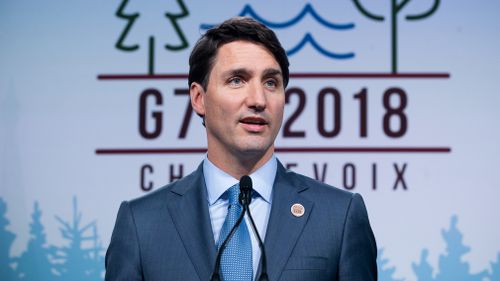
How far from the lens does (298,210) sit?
1598 mm

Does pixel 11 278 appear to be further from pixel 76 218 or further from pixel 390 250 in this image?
pixel 390 250

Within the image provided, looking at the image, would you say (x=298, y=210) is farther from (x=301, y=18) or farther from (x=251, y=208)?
(x=301, y=18)

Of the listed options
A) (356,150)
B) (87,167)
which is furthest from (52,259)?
(356,150)

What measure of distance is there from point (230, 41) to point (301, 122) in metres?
1.50

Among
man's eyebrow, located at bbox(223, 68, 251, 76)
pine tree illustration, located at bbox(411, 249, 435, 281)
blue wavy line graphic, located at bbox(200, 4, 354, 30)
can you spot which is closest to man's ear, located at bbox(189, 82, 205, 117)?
man's eyebrow, located at bbox(223, 68, 251, 76)

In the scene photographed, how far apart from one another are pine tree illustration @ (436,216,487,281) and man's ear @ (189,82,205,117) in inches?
64.4

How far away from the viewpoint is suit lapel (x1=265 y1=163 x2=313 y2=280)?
1.51m

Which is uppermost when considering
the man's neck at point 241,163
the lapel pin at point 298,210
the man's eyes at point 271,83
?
the man's eyes at point 271,83

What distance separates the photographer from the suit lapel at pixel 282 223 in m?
1.51

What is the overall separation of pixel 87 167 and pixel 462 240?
1.55m

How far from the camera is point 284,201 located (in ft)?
5.28

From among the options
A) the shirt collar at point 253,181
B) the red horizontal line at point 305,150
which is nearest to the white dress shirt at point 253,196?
the shirt collar at point 253,181

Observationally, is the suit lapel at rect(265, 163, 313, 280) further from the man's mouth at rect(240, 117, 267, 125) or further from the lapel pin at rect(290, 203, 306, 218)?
the man's mouth at rect(240, 117, 267, 125)

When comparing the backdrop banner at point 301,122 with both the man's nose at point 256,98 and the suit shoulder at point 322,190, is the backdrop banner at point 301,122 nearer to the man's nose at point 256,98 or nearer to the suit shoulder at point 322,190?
the suit shoulder at point 322,190
